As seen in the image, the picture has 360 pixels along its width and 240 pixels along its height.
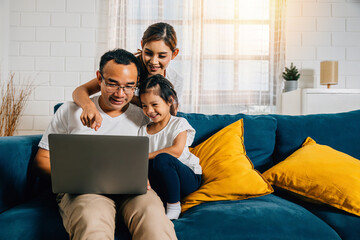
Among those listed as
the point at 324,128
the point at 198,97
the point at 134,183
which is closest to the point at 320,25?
the point at 198,97

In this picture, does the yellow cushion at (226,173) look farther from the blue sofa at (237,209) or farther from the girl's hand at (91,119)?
the girl's hand at (91,119)

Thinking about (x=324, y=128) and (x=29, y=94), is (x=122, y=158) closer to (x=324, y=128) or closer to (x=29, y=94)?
(x=324, y=128)

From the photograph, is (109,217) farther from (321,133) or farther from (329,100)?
(329,100)

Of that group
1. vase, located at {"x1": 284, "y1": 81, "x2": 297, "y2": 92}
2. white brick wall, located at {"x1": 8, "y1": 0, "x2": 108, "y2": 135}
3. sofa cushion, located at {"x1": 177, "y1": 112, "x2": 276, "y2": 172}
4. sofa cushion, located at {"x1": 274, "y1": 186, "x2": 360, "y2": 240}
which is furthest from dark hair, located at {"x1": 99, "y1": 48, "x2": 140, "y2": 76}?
vase, located at {"x1": 284, "y1": 81, "x2": 297, "y2": 92}

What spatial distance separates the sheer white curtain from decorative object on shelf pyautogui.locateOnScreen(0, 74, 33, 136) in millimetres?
1222

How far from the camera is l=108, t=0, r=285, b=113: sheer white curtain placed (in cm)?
328

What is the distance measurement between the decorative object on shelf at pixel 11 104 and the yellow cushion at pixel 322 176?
8.37 feet

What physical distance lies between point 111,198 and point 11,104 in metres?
2.54

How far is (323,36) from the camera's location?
3389 millimetres

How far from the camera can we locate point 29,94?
3244 millimetres

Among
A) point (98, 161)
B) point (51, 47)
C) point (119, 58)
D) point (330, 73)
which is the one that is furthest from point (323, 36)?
point (98, 161)

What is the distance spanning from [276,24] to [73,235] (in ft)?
10.2

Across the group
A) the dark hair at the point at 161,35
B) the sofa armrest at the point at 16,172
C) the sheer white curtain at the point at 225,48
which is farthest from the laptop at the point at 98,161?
the sheer white curtain at the point at 225,48

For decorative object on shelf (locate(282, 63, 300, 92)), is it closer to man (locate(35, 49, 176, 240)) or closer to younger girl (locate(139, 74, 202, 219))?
younger girl (locate(139, 74, 202, 219))
